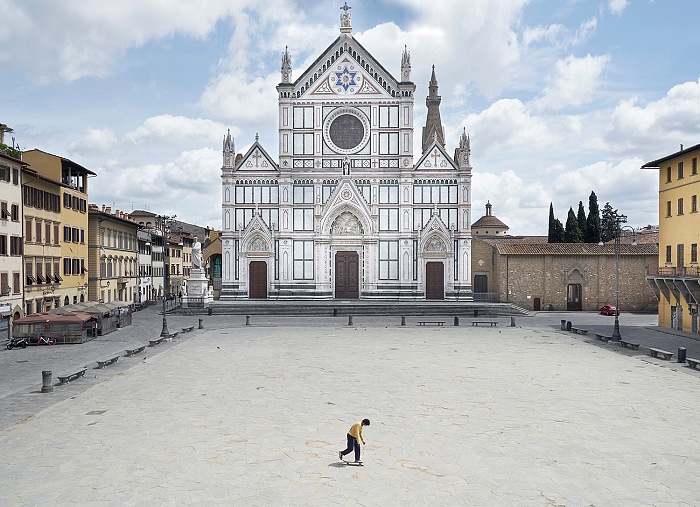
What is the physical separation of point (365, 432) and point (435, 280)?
45.8 meters

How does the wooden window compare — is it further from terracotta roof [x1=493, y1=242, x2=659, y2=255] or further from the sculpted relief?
terracotta roof [x1=493, y1=242, x2=659, y2=255]

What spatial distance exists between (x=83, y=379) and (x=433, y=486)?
16.6 metres

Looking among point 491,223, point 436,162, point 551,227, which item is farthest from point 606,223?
point 436,162

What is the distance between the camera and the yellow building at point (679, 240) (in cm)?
4088

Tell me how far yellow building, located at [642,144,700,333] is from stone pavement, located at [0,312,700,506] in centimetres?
1351

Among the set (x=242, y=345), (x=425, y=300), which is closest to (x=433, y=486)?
(x=242, y=345)

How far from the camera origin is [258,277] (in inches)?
2452

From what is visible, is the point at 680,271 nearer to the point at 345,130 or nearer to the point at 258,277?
the point at 345,130

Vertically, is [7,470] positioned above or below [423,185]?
below

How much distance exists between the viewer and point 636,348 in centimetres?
3388

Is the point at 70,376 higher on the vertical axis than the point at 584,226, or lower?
lower

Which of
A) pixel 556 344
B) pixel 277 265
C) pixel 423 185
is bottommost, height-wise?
pixel 556 344

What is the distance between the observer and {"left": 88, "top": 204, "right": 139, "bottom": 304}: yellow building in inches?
2149

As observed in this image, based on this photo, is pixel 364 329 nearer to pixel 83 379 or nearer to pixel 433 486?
pixel 83 379
